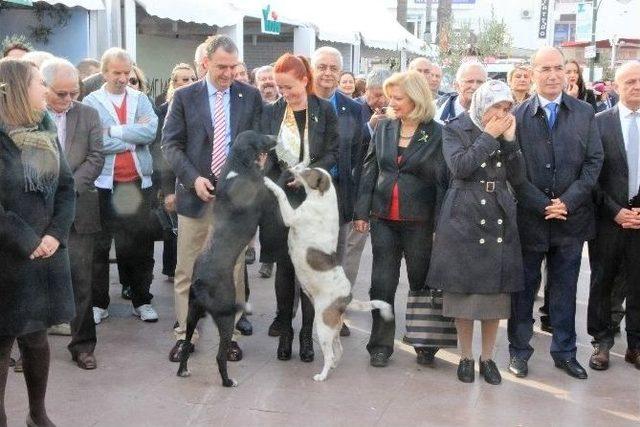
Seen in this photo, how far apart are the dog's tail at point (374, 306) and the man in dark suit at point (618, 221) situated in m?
1.45

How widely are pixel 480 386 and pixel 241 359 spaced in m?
1.59

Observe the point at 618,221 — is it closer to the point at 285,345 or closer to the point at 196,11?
the point at 285,345

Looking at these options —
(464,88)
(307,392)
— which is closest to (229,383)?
(307,392)

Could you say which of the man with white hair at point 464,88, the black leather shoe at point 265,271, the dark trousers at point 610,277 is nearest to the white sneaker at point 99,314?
the black leather shoe at point 265,271

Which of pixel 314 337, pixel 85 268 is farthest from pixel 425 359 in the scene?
pixel 85 268

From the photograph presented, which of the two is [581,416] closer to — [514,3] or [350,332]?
[350,332]

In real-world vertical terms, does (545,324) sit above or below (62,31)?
below

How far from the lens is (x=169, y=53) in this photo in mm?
17375

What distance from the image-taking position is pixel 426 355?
538 cm

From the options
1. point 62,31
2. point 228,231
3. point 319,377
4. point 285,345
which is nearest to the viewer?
point 228,231

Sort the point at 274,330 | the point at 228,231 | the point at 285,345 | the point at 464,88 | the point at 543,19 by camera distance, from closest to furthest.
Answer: the point at 228,231 → the point at 285,345 → the point at 274,330 → the point at 464,88 → the point at 543,19

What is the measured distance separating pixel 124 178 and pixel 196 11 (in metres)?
7.89

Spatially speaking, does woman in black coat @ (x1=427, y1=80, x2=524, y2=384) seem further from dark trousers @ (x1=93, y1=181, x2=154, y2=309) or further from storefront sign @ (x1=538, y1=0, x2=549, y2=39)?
storefront sign @ (x1=538, y1=0, x2=549, y2=39)

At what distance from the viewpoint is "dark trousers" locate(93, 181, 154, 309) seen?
19.7 feet
